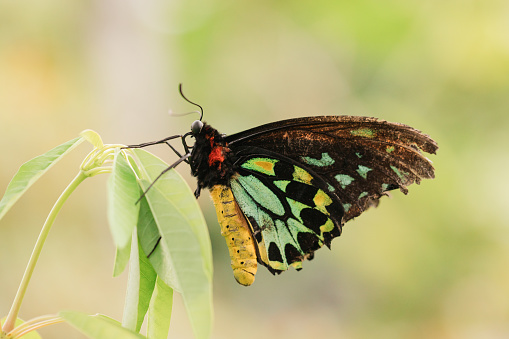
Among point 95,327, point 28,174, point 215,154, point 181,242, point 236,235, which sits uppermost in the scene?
point 215,154

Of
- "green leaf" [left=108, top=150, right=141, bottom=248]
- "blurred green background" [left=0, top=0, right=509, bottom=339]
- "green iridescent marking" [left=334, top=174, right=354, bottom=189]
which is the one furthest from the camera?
"blurred green background" [left=0, top=0, right=509, bottom=339]

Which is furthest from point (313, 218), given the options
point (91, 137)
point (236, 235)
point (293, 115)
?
point (293, 115)

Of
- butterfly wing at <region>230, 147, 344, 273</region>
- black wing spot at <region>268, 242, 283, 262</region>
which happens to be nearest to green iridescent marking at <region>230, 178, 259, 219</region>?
butterfly wing at <region>230, 147, 344, 273</region>

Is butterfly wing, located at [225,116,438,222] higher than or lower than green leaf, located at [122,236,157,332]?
higher

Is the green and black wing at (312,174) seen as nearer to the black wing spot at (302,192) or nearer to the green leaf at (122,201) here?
the black wing spot at (302,192)

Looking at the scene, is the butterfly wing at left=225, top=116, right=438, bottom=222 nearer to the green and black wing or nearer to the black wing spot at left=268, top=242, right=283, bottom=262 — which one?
the green and black wing

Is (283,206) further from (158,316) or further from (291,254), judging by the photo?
(158,316)

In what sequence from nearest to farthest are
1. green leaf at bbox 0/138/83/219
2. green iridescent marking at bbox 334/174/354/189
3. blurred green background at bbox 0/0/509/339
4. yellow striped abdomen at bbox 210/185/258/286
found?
green leaf at bbox 0/138/83/219, yellow striped abdomen at bbox 210/185/258/286, green iridescent marking at bbox 334/174/354/189, blurred green background at bbox 0/0/509/339

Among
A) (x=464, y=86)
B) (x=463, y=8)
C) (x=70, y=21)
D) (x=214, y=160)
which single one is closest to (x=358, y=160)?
(x=214, y=160)
